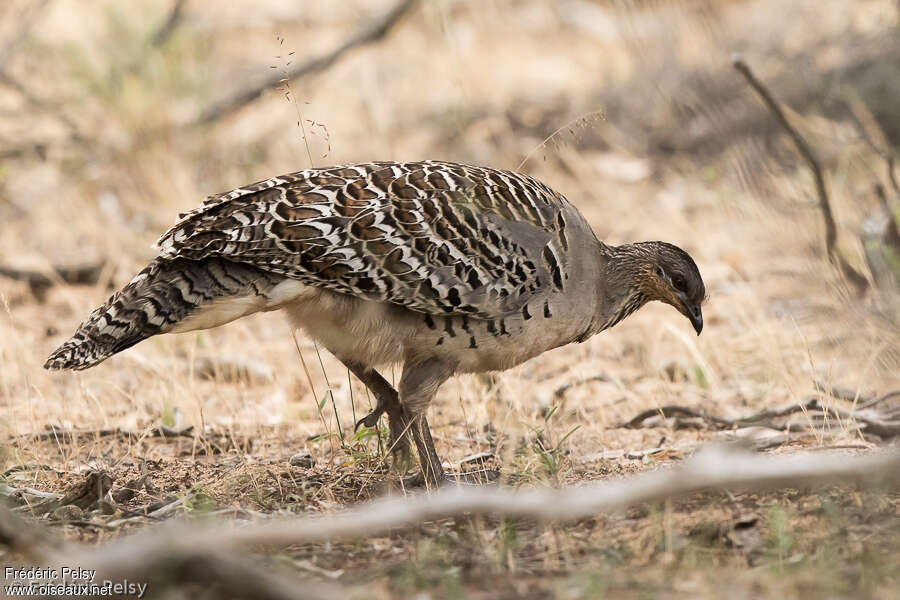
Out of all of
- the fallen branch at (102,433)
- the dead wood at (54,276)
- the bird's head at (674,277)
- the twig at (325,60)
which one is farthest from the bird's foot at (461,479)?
the twig at (325,60)

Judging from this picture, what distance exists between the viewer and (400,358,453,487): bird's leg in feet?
15.3

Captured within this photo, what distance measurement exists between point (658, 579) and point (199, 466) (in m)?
2.54

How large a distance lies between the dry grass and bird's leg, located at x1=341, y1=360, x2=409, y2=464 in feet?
0.39

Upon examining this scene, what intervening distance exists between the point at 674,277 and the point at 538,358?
1.99 meters

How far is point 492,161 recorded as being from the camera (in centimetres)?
1042

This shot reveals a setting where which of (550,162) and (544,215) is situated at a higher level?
(550,162)

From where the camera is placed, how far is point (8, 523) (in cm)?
290

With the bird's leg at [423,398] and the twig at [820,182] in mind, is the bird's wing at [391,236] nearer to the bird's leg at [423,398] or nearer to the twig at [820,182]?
the bird's leg at [423,398]

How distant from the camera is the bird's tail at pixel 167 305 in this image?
4219 mm

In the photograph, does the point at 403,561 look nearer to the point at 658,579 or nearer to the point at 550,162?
the point at 658,579

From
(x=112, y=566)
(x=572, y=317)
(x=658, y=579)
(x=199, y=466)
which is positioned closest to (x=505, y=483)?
(x=572, y=317)

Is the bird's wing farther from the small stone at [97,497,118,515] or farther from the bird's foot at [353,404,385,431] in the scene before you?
the small stone at [97,497,118,515]

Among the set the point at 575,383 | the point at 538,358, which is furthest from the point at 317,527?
the point at 538,358

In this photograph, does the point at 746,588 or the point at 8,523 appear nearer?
the point at 8,523
